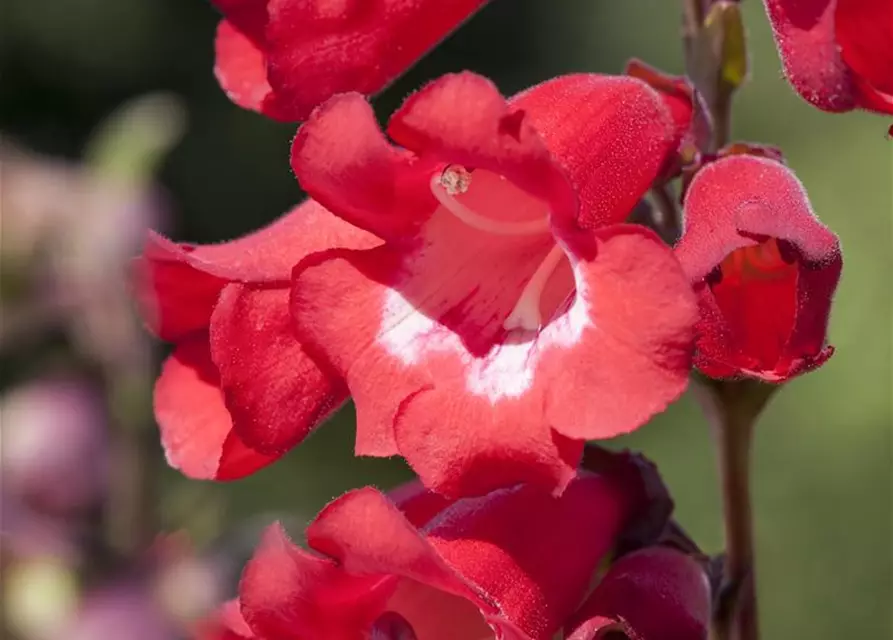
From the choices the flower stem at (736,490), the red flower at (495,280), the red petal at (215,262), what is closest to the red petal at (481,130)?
the red flower at (495,280)

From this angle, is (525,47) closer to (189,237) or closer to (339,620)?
(189,237)

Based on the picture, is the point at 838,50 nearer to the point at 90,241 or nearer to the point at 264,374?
the point at 264,374

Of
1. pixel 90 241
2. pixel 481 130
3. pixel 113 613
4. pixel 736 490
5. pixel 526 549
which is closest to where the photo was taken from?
pixel 481 130

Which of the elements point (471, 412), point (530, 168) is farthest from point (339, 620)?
point (530, 168)

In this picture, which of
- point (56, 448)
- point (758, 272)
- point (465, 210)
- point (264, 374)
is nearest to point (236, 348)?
point (264, 374)

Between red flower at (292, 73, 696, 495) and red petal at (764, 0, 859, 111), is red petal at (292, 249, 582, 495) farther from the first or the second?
red petal at (764, 0, 859, 111)

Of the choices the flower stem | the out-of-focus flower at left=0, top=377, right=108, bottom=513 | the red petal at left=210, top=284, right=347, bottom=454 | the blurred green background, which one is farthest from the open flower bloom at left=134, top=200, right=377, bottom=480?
the out-of-focus flower at left=0, top=377, right=108, bottom=513
